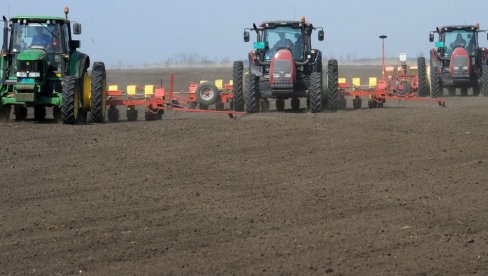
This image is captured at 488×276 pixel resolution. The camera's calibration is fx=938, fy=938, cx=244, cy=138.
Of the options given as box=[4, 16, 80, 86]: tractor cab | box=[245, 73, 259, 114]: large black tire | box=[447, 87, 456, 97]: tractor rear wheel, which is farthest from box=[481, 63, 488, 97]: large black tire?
box=[4, 16, 80, 86]: tractor cab

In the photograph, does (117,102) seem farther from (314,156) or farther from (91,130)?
(314,156)

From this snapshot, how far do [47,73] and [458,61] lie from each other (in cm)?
1598

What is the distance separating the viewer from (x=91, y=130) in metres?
17.6

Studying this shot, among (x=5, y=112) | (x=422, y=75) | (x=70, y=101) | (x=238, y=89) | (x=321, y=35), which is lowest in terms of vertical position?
(x=5, y=112)

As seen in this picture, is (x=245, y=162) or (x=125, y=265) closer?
(x=125, y=265)

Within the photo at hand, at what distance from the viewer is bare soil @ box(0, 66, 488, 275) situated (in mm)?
7277

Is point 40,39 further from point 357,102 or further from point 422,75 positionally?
point 422,75

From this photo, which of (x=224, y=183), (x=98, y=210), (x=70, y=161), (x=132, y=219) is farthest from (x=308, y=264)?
(x=70, y=161)

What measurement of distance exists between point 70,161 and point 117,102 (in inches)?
314

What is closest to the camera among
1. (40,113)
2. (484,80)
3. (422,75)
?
(40,113)

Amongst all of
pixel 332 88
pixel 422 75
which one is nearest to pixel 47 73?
pixel 332 88

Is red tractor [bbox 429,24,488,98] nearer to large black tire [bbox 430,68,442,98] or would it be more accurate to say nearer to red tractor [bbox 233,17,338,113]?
large black tire [bbox 430,68,442,98]

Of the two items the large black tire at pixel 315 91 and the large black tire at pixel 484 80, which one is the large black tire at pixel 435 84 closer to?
the large black tire at pixel 484 80

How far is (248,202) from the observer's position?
382 inches
